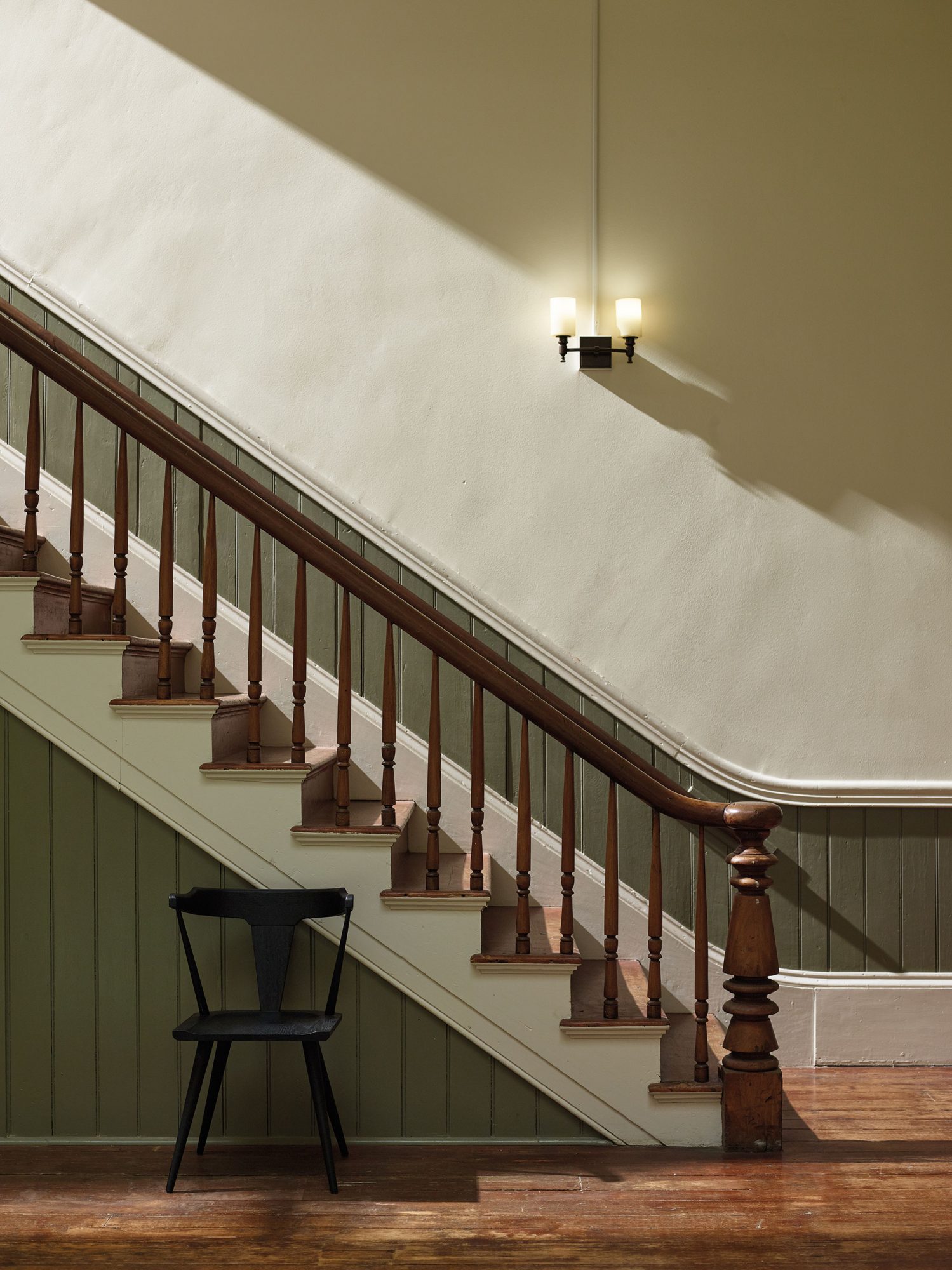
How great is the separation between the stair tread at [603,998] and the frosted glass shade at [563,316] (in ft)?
7.11

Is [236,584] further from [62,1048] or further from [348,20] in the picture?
[348,20]

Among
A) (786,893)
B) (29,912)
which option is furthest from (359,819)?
(786,893)

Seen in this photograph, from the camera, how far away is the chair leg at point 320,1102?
2531mm

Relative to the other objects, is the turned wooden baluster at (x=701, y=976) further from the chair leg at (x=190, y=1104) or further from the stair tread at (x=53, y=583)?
the stair tread at (x=53, y=583)

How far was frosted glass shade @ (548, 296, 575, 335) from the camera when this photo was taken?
12.1ft

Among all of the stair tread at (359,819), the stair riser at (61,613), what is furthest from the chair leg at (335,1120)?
the stair riser at (61,613)

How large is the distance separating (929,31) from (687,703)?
8.34 feet

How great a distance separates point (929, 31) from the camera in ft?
12.2

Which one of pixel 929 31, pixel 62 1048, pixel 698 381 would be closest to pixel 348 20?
pixel 698 381

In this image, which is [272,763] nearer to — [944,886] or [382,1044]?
[382,1044]

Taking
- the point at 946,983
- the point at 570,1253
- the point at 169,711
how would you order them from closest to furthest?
the point at 570,1253, the point at 169,711, the point at 946,983

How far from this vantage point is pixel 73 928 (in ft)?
9.54

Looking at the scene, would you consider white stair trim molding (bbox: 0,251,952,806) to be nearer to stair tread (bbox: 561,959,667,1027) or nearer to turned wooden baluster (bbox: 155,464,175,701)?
stair tread (bbox: 561,959,667,1027)

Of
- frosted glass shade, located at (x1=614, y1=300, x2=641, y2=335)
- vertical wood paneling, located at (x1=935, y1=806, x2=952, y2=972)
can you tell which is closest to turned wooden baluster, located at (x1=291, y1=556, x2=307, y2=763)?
frosted glass shade, located at (x1=614, y1=300, x2=641, y2=335)
